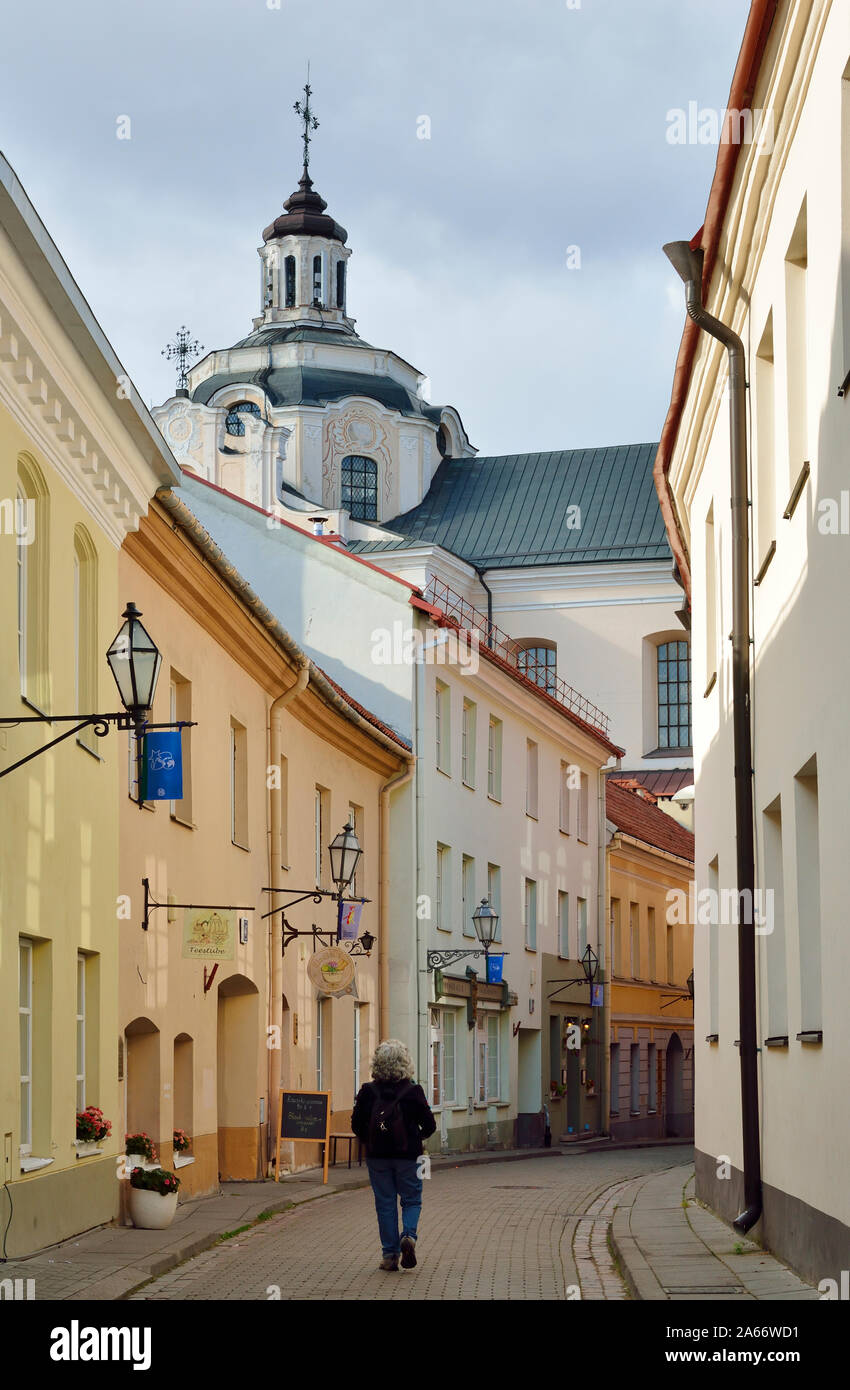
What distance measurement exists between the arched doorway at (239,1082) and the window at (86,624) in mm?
7090

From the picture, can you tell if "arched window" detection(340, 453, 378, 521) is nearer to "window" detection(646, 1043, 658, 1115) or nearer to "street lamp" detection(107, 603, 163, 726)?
"window" detection(646, 1043, 658, 1115)

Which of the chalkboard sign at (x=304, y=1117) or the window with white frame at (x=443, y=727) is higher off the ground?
the window with white frame at (x=443, y=727)

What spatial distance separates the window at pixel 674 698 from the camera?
54.9 m

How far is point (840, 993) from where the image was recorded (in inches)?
396

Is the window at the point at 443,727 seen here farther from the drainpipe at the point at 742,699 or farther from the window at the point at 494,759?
the drainpipe at the point at 742,699

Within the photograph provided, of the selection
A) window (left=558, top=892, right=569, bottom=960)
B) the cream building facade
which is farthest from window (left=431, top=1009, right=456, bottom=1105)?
the cream building facade

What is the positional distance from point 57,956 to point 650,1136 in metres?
33.8

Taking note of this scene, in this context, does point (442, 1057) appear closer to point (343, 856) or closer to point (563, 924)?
point (563, 924)

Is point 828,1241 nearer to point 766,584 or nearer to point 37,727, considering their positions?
point 766,584

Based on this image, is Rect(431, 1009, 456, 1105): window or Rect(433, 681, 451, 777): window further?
Rect(433, 681, 451, 777): window

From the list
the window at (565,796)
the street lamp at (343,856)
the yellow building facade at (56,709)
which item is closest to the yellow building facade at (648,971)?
the window at (565,796)

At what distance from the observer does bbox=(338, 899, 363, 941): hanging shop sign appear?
2523 cm

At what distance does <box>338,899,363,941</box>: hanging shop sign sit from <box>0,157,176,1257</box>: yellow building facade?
9616 mm

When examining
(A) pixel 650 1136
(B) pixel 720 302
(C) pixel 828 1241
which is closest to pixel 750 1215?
(C) pixel 828 1241
